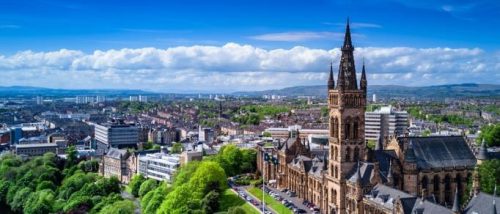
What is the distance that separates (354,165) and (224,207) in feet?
109

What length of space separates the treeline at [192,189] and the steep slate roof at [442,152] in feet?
149

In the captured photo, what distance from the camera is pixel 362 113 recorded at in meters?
117

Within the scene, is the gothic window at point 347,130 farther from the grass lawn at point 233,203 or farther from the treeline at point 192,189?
the treeline at point 192,189

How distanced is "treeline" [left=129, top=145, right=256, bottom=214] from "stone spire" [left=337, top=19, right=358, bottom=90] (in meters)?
39.2

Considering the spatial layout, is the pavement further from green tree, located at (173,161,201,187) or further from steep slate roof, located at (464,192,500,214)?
steep slate roof, located at (464,192,500,214)

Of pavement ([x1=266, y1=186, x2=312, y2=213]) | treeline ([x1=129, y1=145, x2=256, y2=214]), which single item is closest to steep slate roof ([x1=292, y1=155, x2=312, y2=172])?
pavement ([x1=266, y1=186, x2=312, y2=213])

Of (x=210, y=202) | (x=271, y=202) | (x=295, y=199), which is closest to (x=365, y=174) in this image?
(x=271, y=202)

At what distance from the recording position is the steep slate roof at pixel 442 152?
4936 inches

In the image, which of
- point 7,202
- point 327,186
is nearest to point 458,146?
point 327,186

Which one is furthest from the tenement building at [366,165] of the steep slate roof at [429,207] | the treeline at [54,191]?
the treeline at [54,191]

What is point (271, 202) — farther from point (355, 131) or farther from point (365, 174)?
point (365, 174)

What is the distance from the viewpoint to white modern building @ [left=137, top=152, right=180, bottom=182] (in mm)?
182750

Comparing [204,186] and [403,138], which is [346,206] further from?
[204,186]

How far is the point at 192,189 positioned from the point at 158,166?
170 ft
